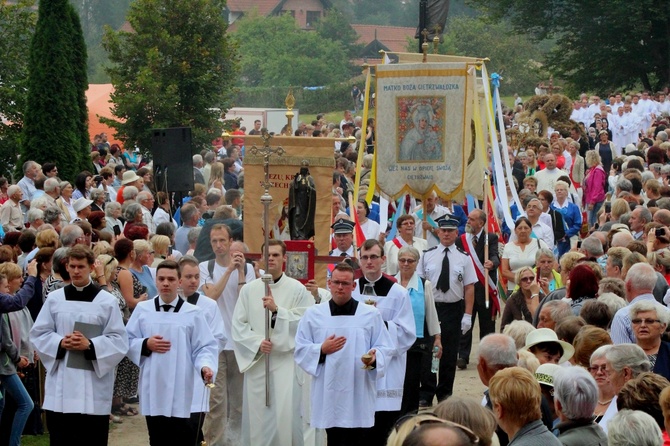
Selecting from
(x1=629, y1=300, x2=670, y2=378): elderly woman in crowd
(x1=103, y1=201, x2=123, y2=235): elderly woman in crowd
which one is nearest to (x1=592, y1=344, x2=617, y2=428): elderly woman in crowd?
(x1=629, y1=300, x2=670, y2=378): elderly woman in crowd

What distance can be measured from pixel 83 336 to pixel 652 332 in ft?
13.1

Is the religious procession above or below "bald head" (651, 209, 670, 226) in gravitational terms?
below

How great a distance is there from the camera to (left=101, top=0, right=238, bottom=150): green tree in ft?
78.4

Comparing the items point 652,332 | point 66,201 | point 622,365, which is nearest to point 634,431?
point 622,365

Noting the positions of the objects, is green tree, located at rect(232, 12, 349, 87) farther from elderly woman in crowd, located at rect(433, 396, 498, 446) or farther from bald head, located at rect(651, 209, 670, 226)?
elderly woman in crowd, located at rect(433, 396, 498, 446)

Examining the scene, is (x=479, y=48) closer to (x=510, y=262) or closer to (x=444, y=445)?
(x=510, y=262)

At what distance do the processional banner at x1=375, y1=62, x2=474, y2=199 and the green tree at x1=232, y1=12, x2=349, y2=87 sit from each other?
5371 cm

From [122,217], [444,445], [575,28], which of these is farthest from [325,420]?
[575,28]

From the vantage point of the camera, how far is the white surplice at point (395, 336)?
410 inches

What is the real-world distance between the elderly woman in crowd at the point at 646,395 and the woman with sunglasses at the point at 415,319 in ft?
15.9

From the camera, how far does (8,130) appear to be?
22.1 meters

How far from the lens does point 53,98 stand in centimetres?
2053

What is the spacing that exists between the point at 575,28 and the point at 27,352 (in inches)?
1656

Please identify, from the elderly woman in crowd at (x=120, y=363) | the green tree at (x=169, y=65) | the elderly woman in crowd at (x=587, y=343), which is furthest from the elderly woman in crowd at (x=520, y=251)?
the green tree at (x=169, y=65)
